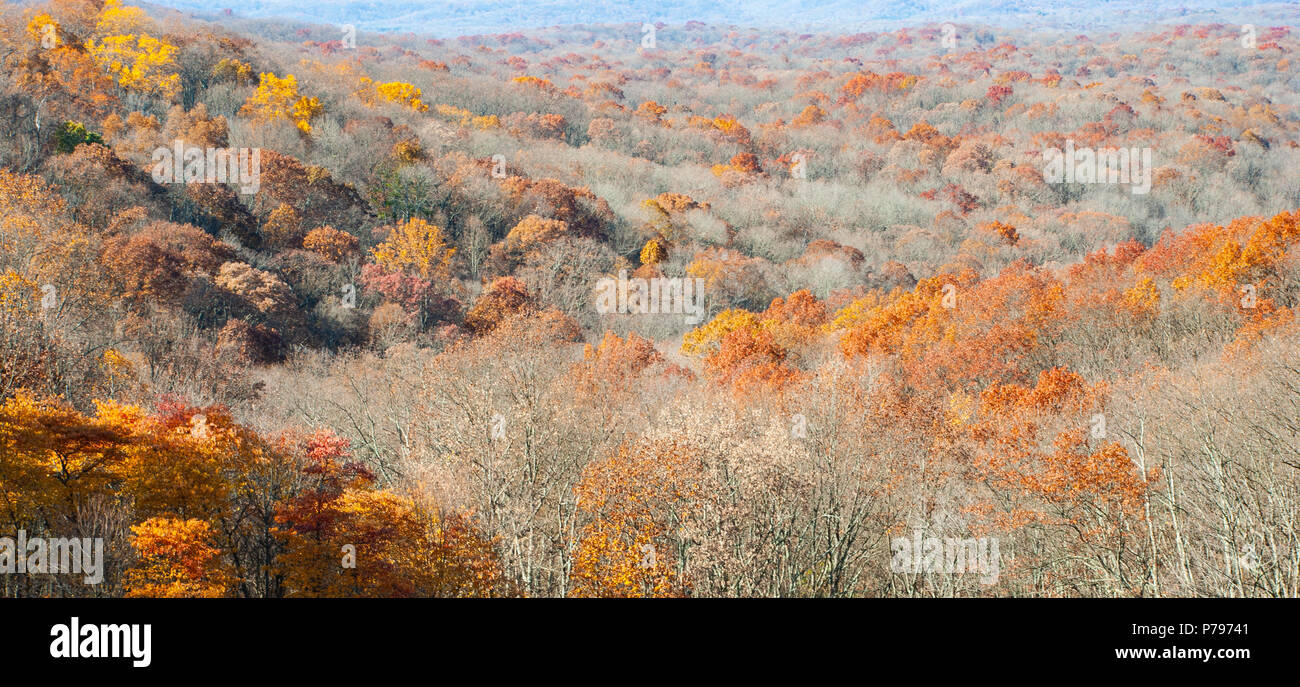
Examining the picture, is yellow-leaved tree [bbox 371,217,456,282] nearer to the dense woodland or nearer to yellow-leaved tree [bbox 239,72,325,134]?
the dense woodland

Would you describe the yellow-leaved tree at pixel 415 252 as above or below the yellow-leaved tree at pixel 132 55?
below

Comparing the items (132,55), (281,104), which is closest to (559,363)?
(281,104)

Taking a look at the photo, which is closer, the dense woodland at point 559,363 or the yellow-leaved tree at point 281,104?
the dense woodland at point 559,363

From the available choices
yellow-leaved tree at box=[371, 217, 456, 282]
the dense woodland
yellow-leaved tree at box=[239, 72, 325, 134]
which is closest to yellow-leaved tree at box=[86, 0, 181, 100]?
the dense woodland

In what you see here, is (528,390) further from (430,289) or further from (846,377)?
(430,289)

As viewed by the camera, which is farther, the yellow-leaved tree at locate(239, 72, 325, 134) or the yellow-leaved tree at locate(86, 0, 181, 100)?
the yellow-leaved tree at locate(239, 72, 325, 134)

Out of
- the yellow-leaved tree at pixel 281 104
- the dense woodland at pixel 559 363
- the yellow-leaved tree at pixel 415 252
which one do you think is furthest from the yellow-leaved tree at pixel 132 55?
the yellow-leaved tree at pixel 415 252

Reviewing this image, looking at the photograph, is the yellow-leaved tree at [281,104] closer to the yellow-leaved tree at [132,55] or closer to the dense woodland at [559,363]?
the dense woodland at [559,363]
